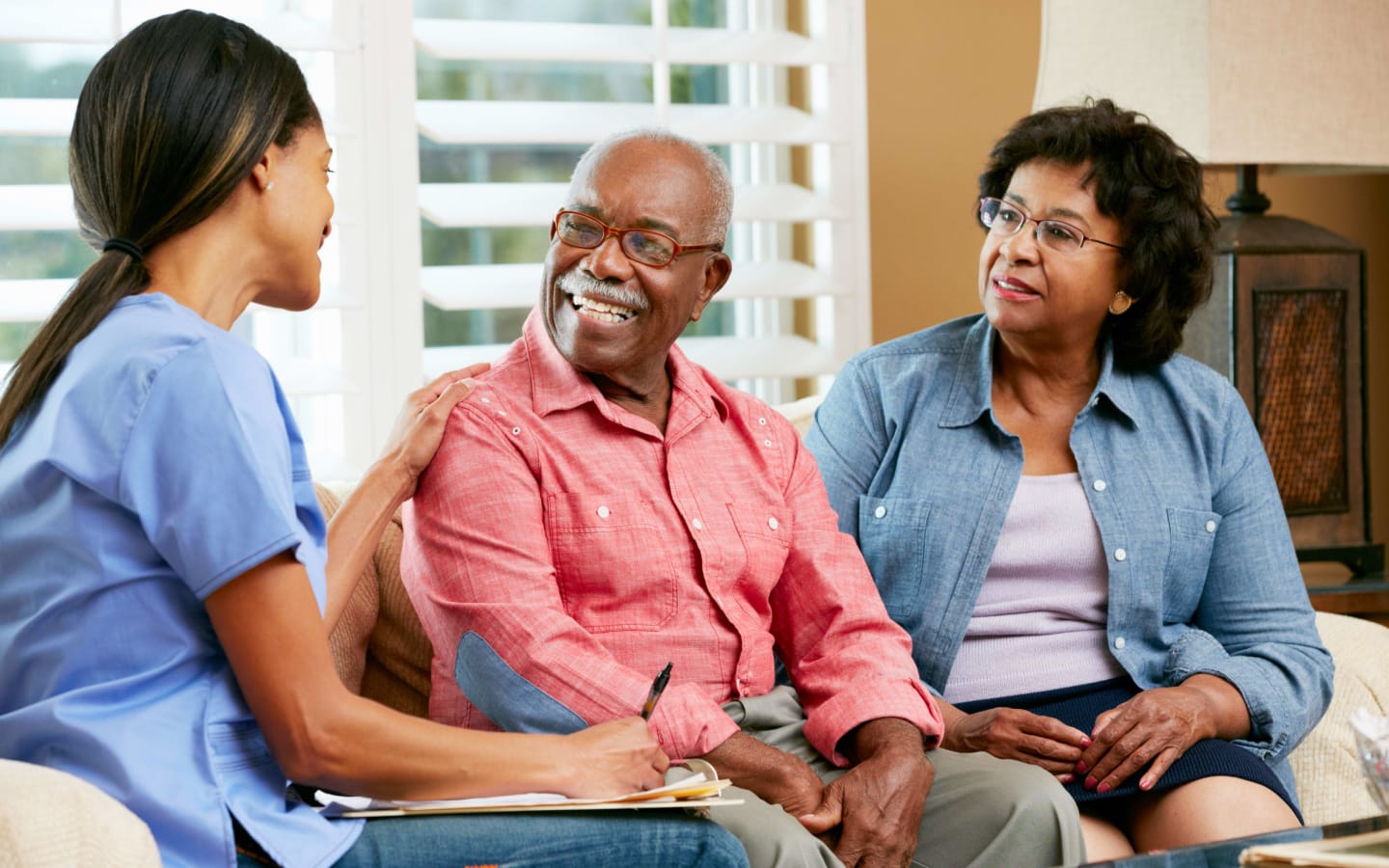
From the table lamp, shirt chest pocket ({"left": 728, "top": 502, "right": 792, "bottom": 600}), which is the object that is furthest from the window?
shirt chest pocket ({"left": 728, "top": 502, "right": 792, "bottom": 600})

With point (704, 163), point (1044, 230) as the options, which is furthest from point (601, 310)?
point (1044, 230)

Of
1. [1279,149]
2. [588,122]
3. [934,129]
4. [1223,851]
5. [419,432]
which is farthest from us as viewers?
[934,129]

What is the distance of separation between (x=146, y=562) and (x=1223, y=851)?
0.97 m

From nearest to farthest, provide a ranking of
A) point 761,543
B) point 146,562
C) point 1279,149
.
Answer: point 146,562
point 761,543
point 1279,149

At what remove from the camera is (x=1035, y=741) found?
187 centimetres

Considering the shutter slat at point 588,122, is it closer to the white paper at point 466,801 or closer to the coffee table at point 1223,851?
the white paper at point 466,801

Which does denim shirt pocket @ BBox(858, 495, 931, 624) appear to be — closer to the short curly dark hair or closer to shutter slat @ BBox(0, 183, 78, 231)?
the short curly dark hair

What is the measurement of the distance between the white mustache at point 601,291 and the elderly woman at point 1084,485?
472mm

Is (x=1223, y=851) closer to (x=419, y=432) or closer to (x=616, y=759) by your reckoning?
(x=616, y=759)

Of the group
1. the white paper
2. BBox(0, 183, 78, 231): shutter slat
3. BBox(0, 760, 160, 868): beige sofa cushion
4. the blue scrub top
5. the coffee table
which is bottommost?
the coffee table

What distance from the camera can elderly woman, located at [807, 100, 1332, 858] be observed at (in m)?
2.01

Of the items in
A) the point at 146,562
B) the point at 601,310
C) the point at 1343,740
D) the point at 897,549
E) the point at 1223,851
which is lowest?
the point at 1343,740

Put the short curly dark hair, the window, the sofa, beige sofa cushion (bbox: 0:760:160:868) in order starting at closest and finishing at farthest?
1. beige sofa cushion (bbox: 0:760:160:868)
2. the sofa
3. the short curly dark hair
4. the window

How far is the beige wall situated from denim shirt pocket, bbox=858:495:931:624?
98 centimetres
